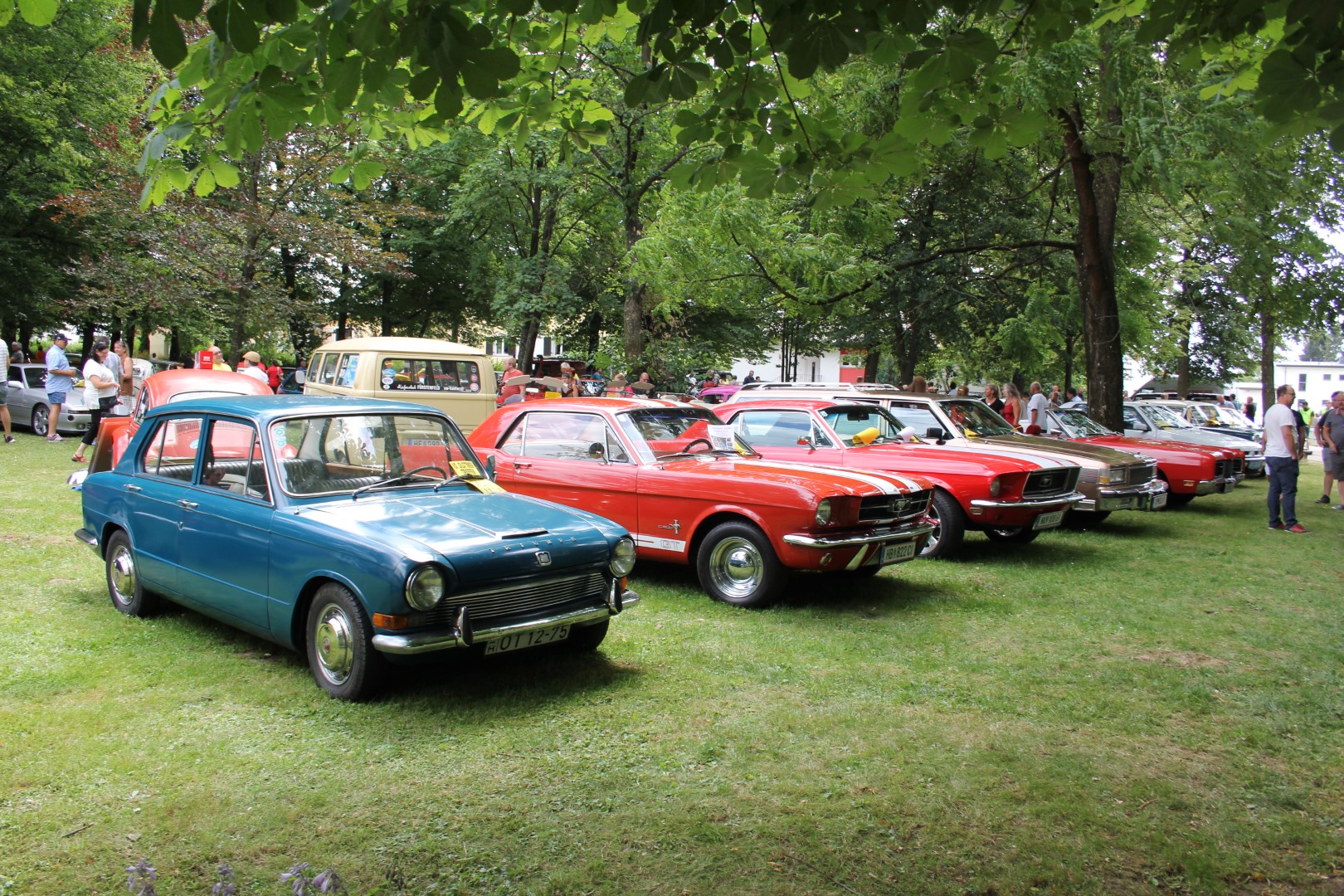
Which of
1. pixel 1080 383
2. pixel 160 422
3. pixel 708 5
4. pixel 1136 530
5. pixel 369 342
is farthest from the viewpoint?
pixel 1080 383

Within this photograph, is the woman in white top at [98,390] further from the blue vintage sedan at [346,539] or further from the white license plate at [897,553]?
the white license plate at [897,553]

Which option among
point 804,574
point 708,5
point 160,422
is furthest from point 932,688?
point 160,422

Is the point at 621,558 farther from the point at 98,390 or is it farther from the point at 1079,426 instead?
the point at 98,390

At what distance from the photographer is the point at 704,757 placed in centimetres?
459

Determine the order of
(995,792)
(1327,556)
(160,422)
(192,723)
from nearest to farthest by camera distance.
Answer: (995,792) → (192,723) → (160,422) → (1327,556)

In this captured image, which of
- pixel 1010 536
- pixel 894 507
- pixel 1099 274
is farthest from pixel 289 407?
pixel 1099 274

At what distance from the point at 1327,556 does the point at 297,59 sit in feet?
37.6

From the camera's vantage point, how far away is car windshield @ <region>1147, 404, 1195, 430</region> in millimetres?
20672

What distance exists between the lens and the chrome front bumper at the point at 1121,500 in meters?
11.2

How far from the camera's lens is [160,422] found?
6598mm

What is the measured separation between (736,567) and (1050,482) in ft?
13.8

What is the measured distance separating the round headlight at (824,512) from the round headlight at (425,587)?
3.30 meters

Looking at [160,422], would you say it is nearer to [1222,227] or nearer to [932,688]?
[932,688]

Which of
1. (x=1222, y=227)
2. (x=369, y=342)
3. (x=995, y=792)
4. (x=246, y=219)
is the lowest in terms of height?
(x=995, y=792)
